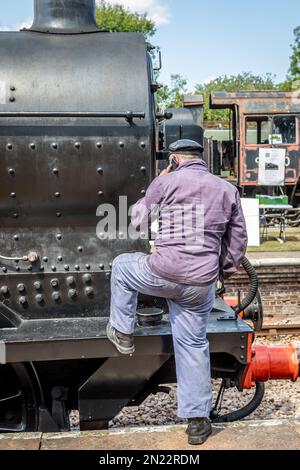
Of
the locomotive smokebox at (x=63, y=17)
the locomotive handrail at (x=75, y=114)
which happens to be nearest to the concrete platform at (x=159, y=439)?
the locomotive handrail at (x=75, y=114)

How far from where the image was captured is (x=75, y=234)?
303cm

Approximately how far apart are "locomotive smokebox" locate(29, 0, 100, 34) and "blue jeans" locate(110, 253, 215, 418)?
4.68 ft

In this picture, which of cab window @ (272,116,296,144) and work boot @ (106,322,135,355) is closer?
work boot @ (106,322,135,355)

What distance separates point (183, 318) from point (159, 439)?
0.57 metres

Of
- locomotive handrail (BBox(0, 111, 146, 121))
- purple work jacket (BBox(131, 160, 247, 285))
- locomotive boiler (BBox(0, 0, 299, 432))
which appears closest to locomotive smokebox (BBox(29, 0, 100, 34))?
locomotive boiler (BBox(0, 0, 299, 432))

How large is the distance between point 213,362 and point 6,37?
2106mm

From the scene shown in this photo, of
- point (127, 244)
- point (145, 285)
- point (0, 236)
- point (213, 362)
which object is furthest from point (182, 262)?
point (0, 236)

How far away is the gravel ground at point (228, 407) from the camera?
4.41 m

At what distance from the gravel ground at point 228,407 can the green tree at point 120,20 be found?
37836mm

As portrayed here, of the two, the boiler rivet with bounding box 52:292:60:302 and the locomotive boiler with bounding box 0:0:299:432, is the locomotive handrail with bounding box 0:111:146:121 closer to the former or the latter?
the locomotive boiler with bounding box 0:0:299:432

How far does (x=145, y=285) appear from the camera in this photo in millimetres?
2693

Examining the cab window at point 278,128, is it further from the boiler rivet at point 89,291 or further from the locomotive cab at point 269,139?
the boiler rivet at point 89,291

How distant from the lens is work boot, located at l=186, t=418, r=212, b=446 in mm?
2609

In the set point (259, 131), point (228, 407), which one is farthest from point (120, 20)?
point (228, 407)
